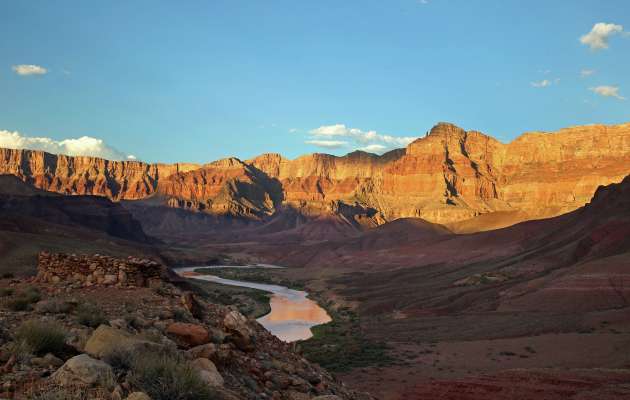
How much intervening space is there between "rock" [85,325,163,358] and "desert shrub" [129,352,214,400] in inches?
19.1

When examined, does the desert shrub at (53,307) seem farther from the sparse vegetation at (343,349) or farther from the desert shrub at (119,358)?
the sparse vegetation at (343,349)

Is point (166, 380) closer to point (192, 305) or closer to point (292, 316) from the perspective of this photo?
point (192, 305)

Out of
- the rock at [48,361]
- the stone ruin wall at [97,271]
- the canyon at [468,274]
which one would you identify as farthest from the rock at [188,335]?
the stone ruin wall at [97,271]

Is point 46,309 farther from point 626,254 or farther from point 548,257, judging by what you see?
point 548,257

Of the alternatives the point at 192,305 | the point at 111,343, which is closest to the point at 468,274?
the point at 192,305

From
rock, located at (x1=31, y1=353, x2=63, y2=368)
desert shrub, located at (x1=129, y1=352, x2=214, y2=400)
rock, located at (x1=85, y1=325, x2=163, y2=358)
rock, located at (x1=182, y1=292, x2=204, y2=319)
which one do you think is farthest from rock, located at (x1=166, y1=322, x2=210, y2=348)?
rock, located at (x1=31, y1=353, x2=63, y2=368)

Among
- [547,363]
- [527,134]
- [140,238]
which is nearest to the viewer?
[547,363]

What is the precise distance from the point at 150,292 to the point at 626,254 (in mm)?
52281

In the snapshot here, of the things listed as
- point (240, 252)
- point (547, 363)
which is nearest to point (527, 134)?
point (240, 252)

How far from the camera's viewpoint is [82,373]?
5906 millimetres

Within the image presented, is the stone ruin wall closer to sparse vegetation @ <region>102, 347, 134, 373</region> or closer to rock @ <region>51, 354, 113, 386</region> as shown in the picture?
sparse vegetation @ <region>102, 347, 134, 373</region>

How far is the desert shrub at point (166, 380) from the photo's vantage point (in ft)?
19.6

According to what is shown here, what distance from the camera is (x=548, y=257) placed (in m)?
68.2

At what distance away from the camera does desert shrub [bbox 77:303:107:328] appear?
888 cm
